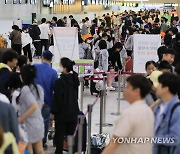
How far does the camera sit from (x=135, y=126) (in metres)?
4.49

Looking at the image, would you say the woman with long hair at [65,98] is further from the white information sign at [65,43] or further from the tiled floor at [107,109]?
the white information sign at [65,43]

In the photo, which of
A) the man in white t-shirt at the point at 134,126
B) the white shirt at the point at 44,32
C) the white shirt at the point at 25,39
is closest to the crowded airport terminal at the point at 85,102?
the man in white t-shirt at the point at 134,126

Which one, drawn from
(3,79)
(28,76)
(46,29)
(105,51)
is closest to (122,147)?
(28,76)

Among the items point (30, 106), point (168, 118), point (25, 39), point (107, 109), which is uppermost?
point (168, 118)

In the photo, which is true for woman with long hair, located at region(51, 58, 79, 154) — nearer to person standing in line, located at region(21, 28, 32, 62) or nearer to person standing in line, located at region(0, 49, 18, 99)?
Answer: person standing in line, located at region(0, 49, 18, 99)

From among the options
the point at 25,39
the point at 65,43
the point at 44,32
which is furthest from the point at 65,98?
the point at 44,32

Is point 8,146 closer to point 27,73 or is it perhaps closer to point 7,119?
point 7,119

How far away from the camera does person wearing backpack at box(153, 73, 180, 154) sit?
4.93 metres

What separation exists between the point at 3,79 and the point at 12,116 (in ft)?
6.44

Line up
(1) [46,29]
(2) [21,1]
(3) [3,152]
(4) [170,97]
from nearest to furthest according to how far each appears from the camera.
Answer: (3) [3,152]
(4) [170,97]
(1) [46,29]
(2) [21,1]

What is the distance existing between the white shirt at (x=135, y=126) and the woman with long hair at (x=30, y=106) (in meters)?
1.76

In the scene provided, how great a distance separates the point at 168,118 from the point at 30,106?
1.82 m

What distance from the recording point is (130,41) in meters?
16.3

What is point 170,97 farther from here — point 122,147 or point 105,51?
point 105,51
